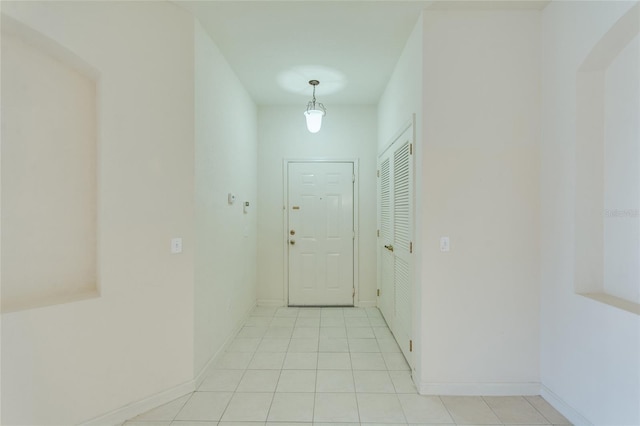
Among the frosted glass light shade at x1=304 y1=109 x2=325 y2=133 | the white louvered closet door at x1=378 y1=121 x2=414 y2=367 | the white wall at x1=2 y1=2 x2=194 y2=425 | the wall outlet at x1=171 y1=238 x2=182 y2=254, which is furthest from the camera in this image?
the frosted glass light shade at x1=304 y1=109 x2=325 y2=133

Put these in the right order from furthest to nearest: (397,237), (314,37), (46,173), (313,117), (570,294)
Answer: (313,117) → (397,237) → (314,37) → (570,294) → (46,173)

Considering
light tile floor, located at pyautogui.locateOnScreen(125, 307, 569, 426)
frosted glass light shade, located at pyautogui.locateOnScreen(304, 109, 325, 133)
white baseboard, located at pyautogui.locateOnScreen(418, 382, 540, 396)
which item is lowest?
light tile floor, located at pyautogui.locateOnScreen(125, 307, 569, 426)

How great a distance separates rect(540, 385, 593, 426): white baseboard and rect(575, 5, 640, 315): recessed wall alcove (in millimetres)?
747

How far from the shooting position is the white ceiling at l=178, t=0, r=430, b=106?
7.13ft

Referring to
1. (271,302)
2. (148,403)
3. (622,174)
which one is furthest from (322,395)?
(622,174)

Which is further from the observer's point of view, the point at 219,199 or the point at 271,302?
the point at 271,302

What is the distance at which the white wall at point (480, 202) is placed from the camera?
7.09 ft

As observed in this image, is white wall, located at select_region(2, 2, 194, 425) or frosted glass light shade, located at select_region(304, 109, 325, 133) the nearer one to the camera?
white wall, located at select_region(2, 2, 194, 425)

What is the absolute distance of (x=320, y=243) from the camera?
13.7ft

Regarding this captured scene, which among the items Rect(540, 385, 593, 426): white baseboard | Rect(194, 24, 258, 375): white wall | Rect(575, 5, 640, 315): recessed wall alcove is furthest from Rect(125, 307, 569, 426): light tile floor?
Rect(575, 5, 640, 315): recessed wall alcove

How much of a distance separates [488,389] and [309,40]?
10.3 feet

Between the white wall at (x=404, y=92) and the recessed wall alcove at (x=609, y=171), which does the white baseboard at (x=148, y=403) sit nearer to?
the white wall at (x=404, y=92)

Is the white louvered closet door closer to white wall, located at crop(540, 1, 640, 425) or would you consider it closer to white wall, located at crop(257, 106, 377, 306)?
Result: white wall, located at crop(257, 106, 377, 306)

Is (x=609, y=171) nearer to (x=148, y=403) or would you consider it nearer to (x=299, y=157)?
(x=299, y=157)
